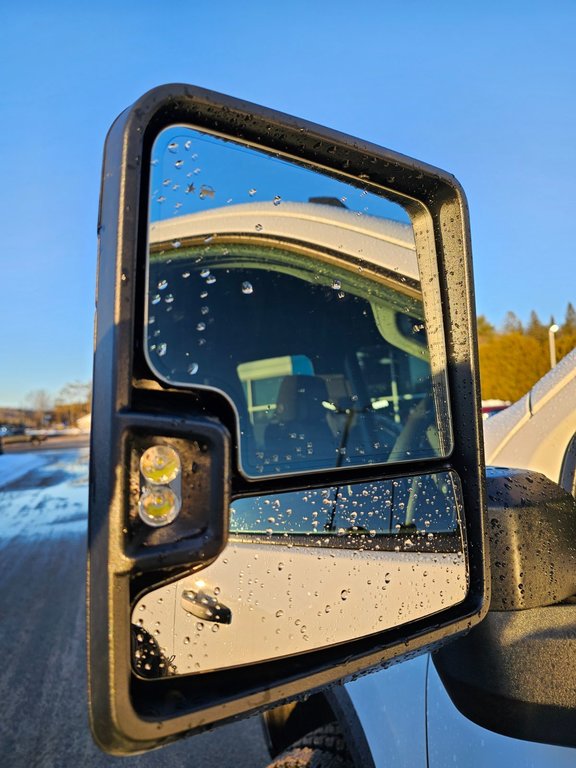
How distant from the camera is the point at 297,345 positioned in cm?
119

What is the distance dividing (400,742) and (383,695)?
0.14m

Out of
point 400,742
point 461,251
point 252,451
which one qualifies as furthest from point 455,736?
point 461,251

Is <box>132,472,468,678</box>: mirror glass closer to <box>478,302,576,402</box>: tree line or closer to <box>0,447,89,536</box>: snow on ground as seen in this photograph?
<box>0,447,89,536</box>: snow on ground

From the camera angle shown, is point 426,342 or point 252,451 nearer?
point 252,451

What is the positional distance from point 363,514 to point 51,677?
4101 millimetres

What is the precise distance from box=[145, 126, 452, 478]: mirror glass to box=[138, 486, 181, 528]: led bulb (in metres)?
0.14

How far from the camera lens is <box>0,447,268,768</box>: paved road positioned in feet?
11.0

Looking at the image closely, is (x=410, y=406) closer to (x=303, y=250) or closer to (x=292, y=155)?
(x=303, y=250)

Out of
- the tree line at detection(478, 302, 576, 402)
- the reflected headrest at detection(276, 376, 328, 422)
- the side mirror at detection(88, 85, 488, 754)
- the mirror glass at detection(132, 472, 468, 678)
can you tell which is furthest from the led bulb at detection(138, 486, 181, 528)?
the tree line at detection(478, 302, 576, 402)

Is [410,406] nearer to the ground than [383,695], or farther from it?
farther from it

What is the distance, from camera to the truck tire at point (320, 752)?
69.3 inches

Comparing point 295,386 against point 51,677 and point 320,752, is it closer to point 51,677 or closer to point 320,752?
point 320,752

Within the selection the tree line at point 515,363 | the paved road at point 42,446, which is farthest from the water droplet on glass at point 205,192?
the tree line at point 515,363

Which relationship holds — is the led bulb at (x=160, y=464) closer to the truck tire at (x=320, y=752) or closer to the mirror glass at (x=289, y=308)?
the mirror glass at (x=289, y=308)
